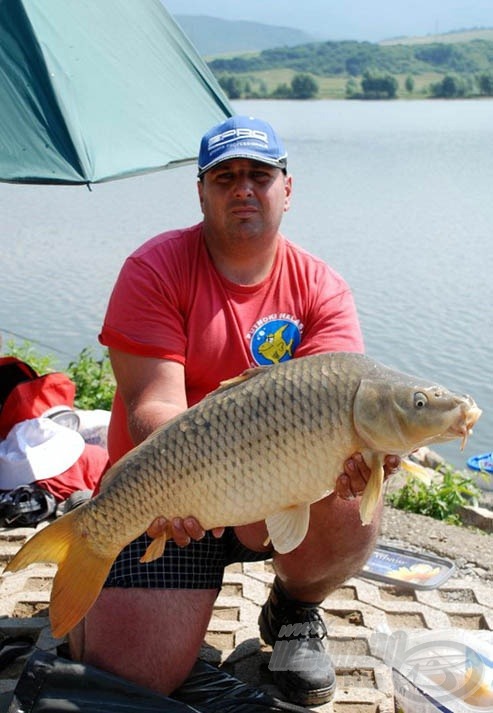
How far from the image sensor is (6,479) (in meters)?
3.48

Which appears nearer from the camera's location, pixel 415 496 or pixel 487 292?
pixel 415 496

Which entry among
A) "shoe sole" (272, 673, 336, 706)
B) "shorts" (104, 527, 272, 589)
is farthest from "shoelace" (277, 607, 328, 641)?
"shorts" (104, 527, 272, 589)

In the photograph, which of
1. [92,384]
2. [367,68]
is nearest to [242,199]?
[92,384]

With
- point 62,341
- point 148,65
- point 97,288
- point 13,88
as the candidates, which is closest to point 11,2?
point 13,88

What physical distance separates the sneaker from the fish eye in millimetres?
844

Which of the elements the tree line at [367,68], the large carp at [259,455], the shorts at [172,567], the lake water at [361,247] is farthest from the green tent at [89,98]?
the tree line at [367,68]

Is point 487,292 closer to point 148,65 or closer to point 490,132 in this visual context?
point 148,65

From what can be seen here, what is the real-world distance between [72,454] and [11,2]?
1597mm

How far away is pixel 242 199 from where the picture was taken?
2498 millimetres

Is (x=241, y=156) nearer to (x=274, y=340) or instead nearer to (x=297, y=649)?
(x=274, y=340)

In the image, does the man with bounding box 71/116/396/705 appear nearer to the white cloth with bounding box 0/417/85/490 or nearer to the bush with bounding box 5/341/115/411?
the white cloth with bounding box 0/417/85/490

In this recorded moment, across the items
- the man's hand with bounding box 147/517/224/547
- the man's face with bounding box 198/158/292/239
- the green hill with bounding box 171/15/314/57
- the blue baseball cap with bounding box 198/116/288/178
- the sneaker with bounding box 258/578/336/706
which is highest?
the green hill with bounding box 171/15/314/57

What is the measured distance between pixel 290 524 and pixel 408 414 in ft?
1.12

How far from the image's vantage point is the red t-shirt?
2.39 meters
